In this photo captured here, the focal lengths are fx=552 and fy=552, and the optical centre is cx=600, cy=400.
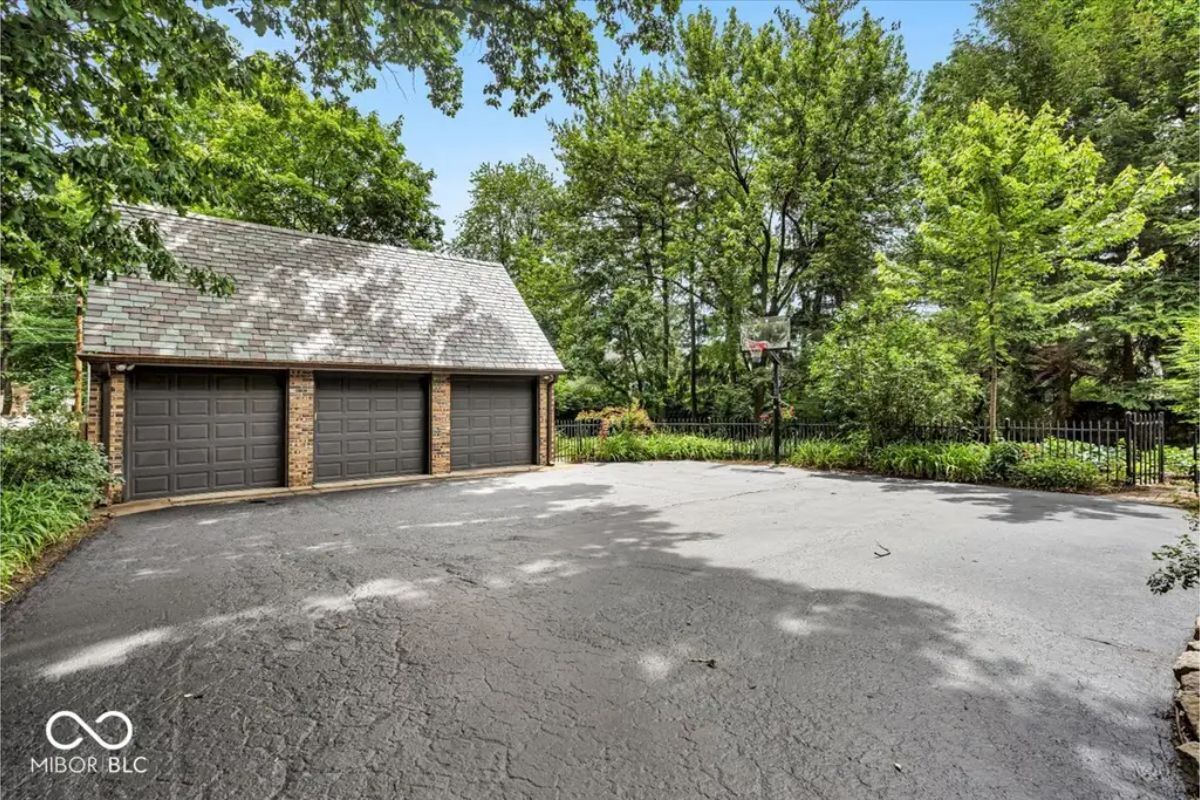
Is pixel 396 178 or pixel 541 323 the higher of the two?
pixel 396 178

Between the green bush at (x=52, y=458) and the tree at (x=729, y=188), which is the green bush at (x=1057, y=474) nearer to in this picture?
the tree at (x=729, y=188)

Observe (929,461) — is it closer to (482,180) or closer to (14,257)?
(14,257)

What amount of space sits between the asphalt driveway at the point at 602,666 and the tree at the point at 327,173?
17.3 m

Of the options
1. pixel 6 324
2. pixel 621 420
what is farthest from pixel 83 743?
pixel 6 324

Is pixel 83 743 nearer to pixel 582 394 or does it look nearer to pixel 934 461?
pixel 934 461

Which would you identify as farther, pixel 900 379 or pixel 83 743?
pixel 900 379

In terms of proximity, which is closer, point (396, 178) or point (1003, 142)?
point (1003, 142)

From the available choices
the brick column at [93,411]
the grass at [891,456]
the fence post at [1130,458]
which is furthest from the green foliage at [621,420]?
the brick column at [93,411]

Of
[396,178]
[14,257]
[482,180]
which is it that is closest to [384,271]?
[14,257]

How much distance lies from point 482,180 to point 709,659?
93.4 ft

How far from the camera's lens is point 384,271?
12812 mm

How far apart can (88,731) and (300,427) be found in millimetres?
8359

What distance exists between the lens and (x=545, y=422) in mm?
13531

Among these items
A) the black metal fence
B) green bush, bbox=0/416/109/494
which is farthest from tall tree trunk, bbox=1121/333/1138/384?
green bush, bbox=0/416/109/494
